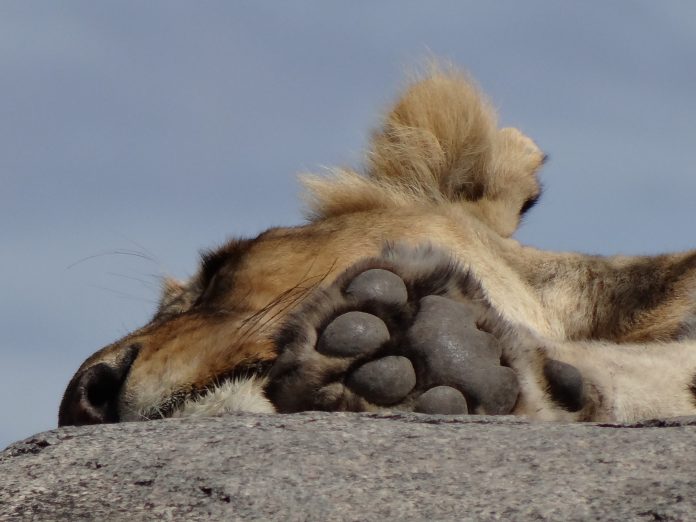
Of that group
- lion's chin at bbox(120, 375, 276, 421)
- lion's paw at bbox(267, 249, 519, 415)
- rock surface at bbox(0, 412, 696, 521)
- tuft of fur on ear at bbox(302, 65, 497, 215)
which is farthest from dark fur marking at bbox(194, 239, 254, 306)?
rock surface at bbox(0, 412, 696, 521)

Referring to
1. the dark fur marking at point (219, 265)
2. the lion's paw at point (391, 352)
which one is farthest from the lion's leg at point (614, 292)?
the lion's paw at point (391, 352)

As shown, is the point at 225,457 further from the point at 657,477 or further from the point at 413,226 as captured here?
the point at 413,226

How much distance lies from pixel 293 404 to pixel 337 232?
1.09 meters

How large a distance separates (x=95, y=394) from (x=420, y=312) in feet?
2.65

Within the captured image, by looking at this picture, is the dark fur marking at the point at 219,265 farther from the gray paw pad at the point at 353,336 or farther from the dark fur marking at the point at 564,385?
the dark fur marking at the point at 564,385

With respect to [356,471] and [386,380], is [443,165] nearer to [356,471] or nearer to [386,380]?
[386,380]

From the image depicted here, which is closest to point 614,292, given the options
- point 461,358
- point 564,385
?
point 564,385

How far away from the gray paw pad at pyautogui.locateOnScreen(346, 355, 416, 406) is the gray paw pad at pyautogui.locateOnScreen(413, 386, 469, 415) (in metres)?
0.04

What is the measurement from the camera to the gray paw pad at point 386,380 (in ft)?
8.45

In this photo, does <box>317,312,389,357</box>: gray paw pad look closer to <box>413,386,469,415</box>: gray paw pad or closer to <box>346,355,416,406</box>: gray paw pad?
<box>346,355,416,406</box>: gray paw pad

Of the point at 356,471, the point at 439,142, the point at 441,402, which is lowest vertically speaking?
the point at 356,471

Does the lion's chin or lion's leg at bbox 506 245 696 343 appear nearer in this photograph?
the lion's chin

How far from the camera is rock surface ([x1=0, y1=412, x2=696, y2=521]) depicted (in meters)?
1.96

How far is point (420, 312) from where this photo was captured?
8.98 ft
